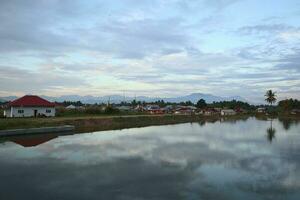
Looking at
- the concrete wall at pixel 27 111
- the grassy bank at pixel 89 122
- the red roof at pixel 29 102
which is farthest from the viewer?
the red roof at pixel 29 102

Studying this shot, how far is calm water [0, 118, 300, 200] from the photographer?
10.1 metres

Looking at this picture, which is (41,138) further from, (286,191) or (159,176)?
(286,191)

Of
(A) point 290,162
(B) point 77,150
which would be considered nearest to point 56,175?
(B) point 77,150


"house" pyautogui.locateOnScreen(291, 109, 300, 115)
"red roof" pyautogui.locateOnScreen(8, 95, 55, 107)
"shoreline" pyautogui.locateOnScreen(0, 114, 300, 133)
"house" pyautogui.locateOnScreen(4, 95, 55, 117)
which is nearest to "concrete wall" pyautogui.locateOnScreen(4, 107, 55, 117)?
"house" pyautogui.locateOnScreen(4, 95, 55, 117)

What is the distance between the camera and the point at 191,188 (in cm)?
1056

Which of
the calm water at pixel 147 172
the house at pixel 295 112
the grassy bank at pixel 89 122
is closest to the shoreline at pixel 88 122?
the grassy bank at pixel 89 122

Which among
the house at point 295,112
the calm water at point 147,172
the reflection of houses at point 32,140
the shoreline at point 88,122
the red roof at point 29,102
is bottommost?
the calm water at point 147,172

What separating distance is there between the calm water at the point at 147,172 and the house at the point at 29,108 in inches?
598

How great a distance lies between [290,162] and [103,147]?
10514mm

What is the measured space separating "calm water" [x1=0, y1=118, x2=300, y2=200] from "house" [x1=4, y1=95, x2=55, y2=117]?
15.2 m

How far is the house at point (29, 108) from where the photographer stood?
35.2 m

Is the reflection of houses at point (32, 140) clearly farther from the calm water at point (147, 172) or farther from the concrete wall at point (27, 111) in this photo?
the concrete wall at point (27, 111)

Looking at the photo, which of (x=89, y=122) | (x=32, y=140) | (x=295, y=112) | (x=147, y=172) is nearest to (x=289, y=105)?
(x=295, y=112)

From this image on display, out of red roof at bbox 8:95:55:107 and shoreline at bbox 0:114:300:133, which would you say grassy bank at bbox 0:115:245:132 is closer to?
shoreline at bbox 0:114:300:133
